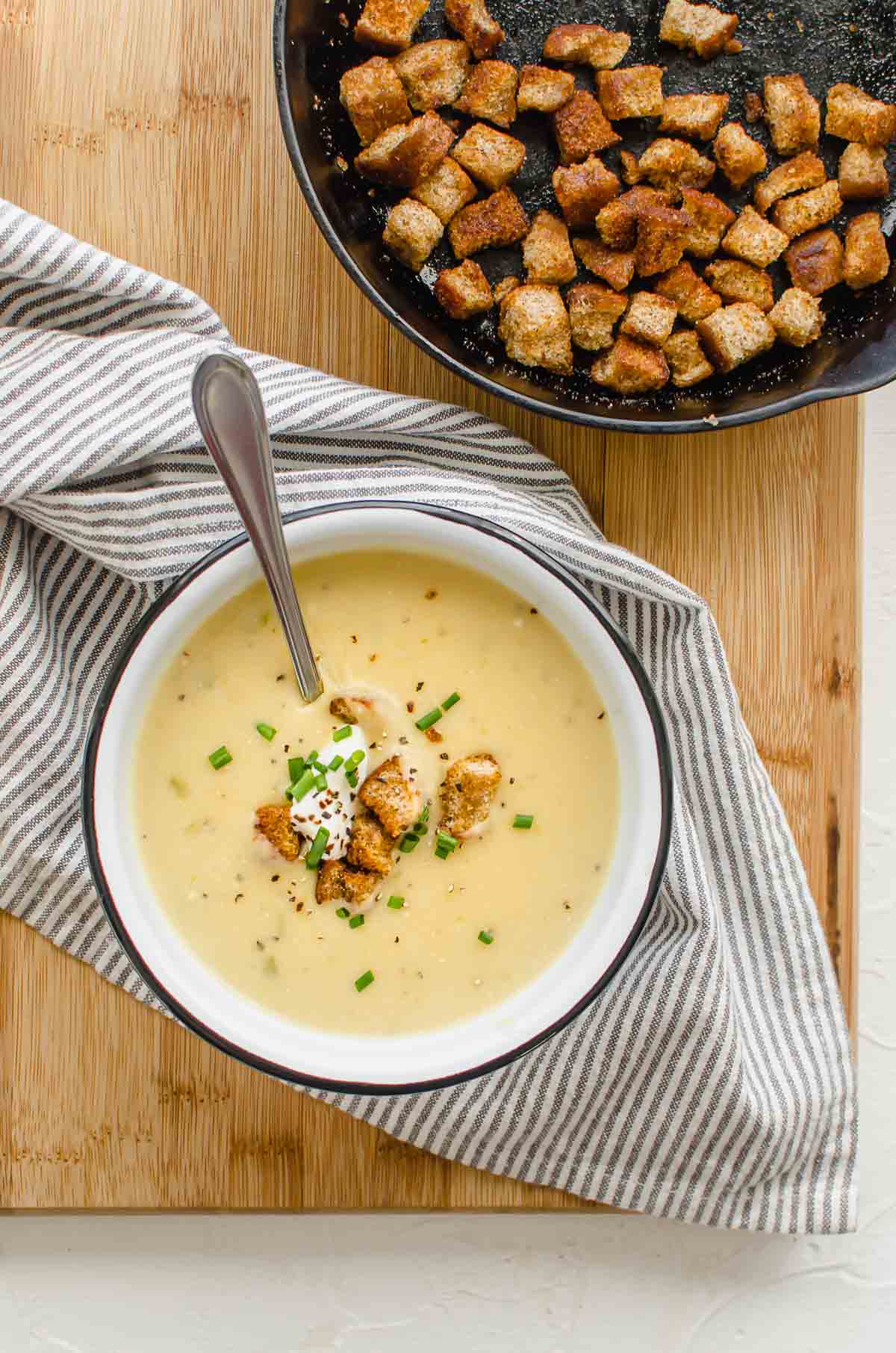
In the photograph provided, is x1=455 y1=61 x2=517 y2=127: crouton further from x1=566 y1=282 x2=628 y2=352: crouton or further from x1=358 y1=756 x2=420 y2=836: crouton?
x1=358 y1=756 x2=420 y2=836: crouton

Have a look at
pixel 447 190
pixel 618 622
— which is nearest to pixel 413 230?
pixel 447 190

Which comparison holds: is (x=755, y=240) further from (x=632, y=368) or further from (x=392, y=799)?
(x=392, y=799)

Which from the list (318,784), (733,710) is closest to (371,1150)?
(318,784)

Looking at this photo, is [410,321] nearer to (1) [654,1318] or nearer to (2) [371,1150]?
(2) [371,1150]

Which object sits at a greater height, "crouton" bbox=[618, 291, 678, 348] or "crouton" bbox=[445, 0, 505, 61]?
"crouton" bbox=[445, 0, 505, 61]

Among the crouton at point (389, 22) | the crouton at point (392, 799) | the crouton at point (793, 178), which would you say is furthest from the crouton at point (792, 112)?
the crouton at point (392, 799)

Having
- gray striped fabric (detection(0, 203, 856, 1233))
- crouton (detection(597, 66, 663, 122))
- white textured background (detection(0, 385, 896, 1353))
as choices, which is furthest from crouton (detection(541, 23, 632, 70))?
white textured background (detection(0, 385, 896, 1353))
